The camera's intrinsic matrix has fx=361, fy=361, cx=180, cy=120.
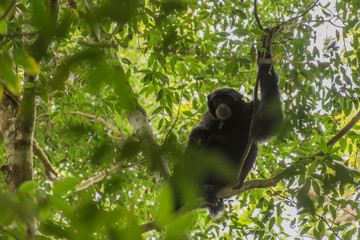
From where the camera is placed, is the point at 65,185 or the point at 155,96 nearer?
the point at 65,185

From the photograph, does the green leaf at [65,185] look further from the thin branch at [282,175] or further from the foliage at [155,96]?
the thin branch at [282,175]

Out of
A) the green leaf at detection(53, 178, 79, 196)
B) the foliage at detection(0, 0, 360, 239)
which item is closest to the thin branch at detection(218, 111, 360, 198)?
the foliage at detection(0, 0, 360, 239)

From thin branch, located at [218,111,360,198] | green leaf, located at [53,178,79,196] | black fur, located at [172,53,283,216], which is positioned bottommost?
green leaf, located at [53,178,79,196]

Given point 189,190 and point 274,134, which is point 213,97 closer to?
→ point 274,134

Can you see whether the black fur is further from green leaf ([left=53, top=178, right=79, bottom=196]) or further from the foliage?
green leaf ([left=53, top=178, right=79, bottom=196])

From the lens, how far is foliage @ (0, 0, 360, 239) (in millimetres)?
940

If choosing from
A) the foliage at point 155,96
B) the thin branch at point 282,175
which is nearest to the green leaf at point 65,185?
the foliage at point 155,96

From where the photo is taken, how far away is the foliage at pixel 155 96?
0.94 meters

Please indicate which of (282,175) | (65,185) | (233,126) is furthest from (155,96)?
(65,185)

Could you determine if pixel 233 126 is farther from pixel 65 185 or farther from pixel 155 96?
pixel 65 185

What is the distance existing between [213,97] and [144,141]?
5.56m

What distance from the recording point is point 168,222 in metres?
0.96

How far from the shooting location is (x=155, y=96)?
5691mm

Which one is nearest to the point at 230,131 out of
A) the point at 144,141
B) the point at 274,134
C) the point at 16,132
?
the point at 274,134
